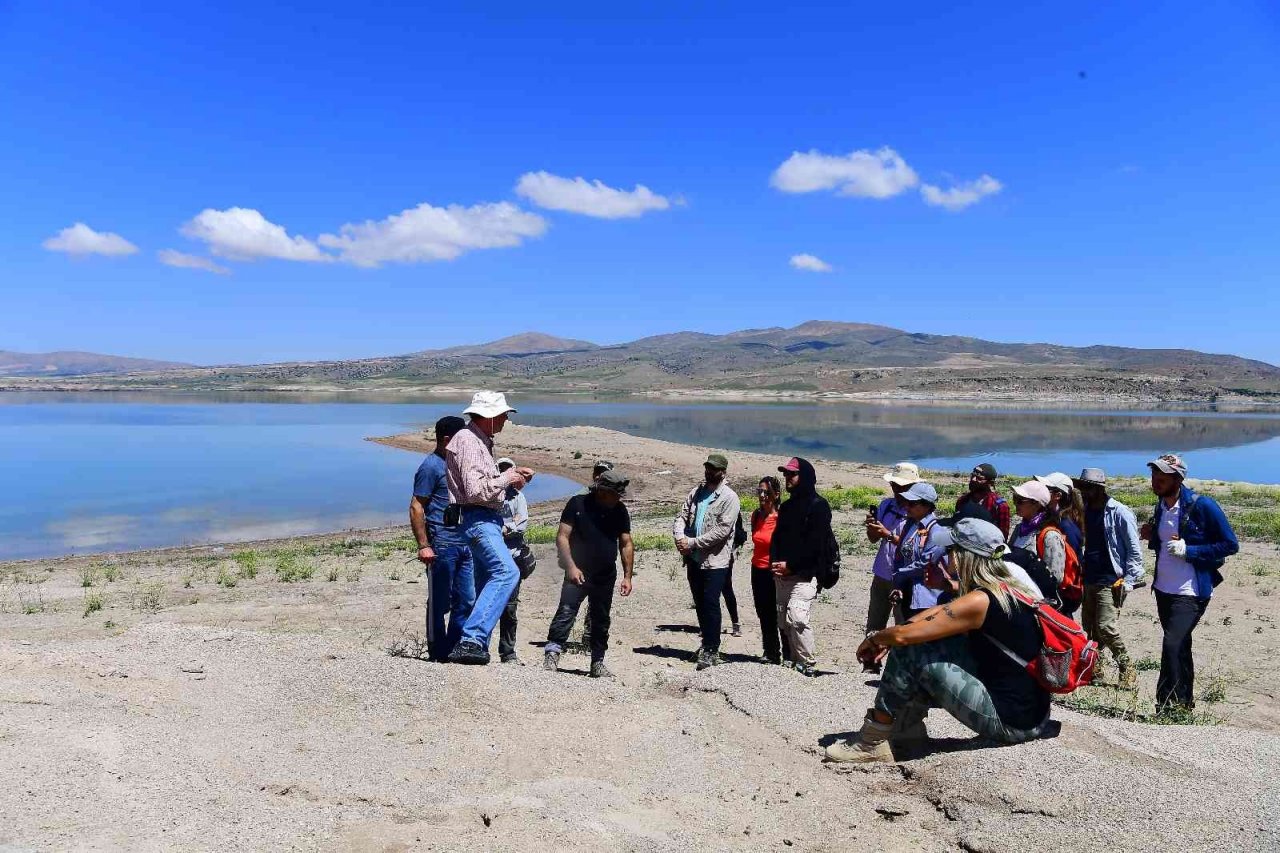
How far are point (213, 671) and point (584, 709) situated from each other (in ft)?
8.14

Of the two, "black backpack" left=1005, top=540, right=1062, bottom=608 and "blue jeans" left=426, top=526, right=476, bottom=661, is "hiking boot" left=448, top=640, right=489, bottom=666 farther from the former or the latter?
"black backpack" left=1005, top=540, right=1062, bottom=608

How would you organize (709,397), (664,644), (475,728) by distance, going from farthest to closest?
(709,397), (664,644), (475,728)

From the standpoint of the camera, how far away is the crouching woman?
430cm

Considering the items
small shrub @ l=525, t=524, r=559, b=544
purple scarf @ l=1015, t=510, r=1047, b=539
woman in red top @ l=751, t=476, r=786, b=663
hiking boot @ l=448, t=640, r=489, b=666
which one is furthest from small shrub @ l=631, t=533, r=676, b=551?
hiking boot @ l=448, t=640, r=489, b=666

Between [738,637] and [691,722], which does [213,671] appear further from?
[738,637]

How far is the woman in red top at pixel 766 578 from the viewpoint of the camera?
7.43m

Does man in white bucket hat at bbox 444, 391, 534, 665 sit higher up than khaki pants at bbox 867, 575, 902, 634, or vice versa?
man in white bucket hat at bbox 444, 391, 534, 665

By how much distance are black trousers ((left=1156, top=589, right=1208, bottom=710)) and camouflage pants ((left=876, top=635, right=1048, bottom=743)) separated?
7.09 feet

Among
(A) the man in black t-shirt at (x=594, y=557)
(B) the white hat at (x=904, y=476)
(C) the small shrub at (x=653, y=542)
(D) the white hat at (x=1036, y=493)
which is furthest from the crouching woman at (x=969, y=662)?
(C) the small shrub at (x=653, y=542)

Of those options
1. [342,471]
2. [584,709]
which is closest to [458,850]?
[584,709]

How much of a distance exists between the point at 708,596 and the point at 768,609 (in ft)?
2.05

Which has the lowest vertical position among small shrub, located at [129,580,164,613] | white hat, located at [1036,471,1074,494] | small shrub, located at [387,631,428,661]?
small shrub, located at [129,580,164,613]

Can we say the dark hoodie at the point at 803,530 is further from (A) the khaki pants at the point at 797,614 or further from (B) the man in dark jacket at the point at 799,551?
(A) the khaki pants at the point at 797,614

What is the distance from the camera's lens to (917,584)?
5.96 meters
